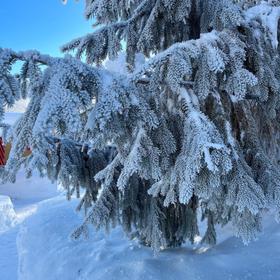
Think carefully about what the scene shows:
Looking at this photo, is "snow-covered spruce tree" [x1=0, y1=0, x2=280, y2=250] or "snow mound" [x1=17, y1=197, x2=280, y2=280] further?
"snow mound" [x1=17, y1=197, x2=280, y2=280]

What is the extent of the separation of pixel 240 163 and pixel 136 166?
29.4 inches

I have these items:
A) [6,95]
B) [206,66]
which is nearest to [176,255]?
[206,66]

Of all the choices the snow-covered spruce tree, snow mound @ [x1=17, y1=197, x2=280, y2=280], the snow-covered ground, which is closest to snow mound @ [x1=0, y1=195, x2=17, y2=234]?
the snow-covered ground

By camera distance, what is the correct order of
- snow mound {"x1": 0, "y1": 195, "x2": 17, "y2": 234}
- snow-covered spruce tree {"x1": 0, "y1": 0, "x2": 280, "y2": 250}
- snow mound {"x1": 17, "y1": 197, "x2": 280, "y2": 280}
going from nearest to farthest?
snow-covered spruce tree {"x1": 0, "y1": 0, "x2": 280, "y2": 250} → snow mound {"x1": 17, "y1": 197, "x2": 280, "y2": 280} → snow mound {"x1": 0, "y1": 195, "x2": 17, "y2": 234}

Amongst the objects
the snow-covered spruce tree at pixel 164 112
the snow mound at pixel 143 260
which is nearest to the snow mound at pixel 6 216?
the snow mound at pixel 143 260

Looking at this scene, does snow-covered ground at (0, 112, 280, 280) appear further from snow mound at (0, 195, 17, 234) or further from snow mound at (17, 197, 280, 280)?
snow mound at (0, 195, 17, 234)

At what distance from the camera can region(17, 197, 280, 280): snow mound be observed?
349 centimetres

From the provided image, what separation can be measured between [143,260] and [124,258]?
1.20 ft

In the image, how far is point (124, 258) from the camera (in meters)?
4.10

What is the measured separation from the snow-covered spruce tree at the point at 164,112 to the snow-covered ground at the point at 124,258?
464 millimetres

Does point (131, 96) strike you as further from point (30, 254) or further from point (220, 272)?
point (30, 254)

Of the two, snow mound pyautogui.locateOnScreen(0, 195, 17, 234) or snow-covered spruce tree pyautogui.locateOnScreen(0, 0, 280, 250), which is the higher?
snow-covered spruce tree pyautogui.locateOnScreen(0, 0, 280, 250)

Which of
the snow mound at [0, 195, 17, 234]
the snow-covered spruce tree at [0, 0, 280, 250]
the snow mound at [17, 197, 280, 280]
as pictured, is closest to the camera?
the snow-covered spruce tree at [0, 0, 280, 250]

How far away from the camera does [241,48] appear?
6.40 feet
